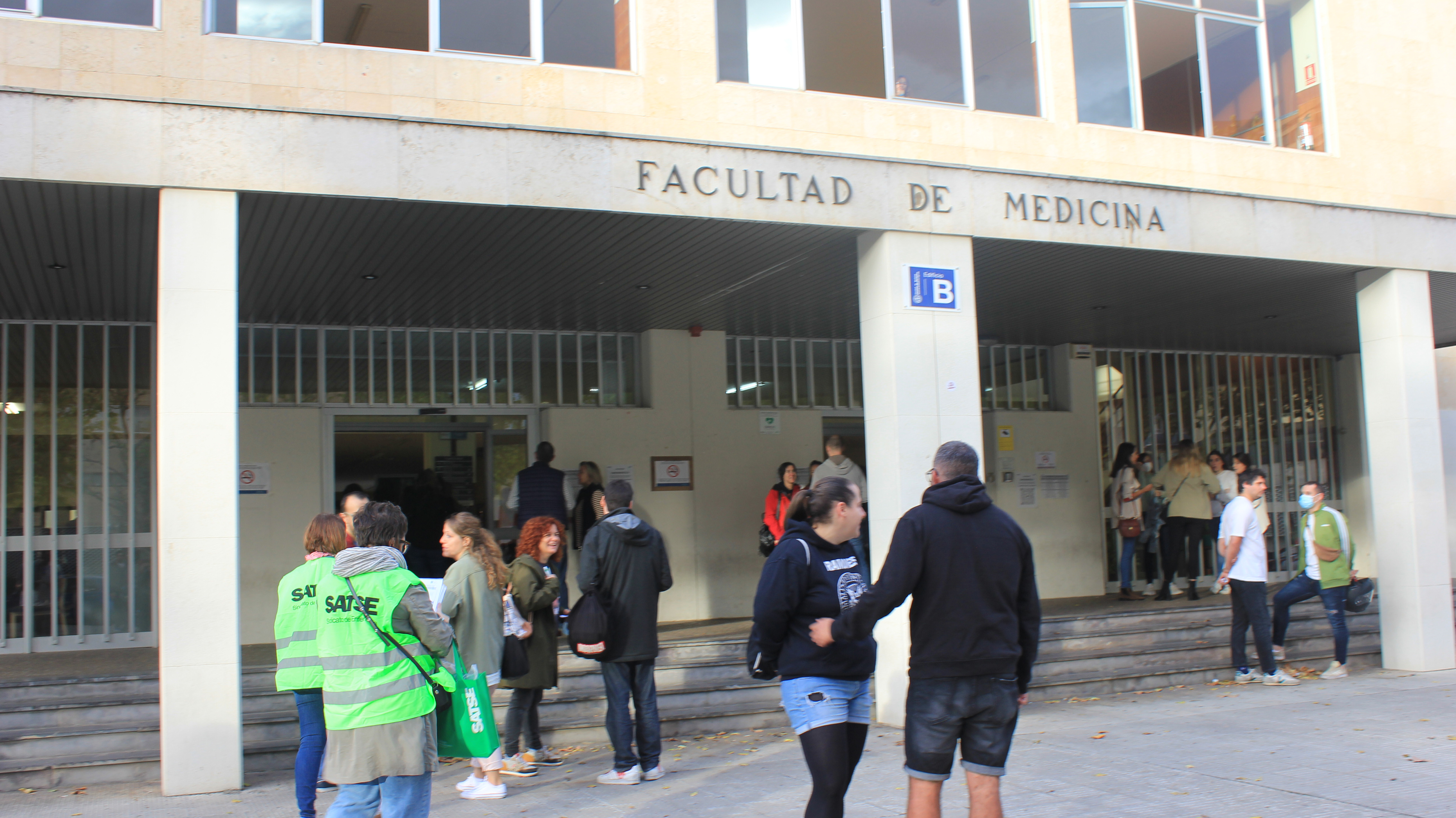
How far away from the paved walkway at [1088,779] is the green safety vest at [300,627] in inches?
53.1

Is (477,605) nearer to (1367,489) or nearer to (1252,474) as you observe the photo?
(1252,474)

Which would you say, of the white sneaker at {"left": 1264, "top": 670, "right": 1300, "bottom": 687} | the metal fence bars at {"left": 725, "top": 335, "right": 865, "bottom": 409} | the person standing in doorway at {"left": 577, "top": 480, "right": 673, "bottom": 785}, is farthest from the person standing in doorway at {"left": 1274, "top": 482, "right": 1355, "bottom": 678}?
the person standing in doorway at {"left": 577, "top": 480, "right": 673, "bottom": 785}

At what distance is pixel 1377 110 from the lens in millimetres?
11031

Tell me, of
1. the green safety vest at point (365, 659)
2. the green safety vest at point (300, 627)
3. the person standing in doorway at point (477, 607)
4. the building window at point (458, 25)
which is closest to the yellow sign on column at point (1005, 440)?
the building window at point (458, 25)

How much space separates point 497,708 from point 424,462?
438 cm

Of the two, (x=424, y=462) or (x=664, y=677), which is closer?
(x=664, y=677)

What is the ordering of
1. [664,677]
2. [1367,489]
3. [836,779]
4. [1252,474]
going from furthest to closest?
1. [1367,489]
2. [1252,474]
3. [664,677]
4. [836,779]

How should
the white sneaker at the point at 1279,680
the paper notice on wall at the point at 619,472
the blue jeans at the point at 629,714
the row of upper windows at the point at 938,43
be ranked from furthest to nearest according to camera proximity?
the paper notice on wall at the point at 619,472, the white sneaker at the point at 1279,680, the row of upper windows at the point at 938,43, the blue jeans at the point at 629,714

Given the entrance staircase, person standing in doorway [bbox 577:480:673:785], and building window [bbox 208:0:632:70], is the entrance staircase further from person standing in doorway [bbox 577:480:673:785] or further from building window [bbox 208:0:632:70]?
building window [bbox 208:0:632:70]

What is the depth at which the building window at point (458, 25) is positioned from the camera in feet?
24.7

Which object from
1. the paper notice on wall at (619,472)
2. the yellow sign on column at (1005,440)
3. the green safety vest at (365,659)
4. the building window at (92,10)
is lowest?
the green safety vest at (365,659)

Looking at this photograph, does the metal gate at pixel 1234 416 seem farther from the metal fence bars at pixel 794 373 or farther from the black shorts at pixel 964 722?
the black shorts at pixel 964 722

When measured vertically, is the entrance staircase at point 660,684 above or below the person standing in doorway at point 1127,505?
below

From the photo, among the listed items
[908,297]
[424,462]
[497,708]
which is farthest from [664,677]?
[424,462]
